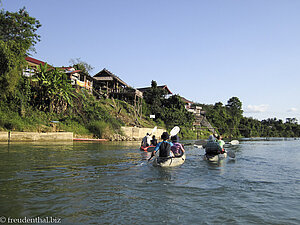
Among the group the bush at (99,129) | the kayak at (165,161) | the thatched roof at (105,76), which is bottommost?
the kayak at (165,161)

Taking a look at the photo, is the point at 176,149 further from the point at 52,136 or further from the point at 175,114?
the point at 175,114

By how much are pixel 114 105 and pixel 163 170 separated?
31331mm

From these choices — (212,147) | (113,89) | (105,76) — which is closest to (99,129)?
(113,89)

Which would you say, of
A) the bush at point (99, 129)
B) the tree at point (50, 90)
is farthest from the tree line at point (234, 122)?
the tree at point (50, 90)

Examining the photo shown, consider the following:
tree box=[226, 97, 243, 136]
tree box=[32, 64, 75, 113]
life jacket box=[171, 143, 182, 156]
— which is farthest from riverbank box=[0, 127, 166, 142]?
tree box=[226, 97, 243, 136]

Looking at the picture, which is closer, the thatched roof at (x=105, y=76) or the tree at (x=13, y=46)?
the tree at (x=13, y=46)

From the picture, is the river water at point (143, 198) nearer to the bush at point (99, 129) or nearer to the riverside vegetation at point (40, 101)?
the riverside vegetation at point (40, 101)

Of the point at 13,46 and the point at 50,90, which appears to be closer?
the point at 13,46

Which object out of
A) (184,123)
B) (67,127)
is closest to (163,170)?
(67,127)

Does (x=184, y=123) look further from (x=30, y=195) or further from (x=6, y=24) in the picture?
(x=30, y=195)

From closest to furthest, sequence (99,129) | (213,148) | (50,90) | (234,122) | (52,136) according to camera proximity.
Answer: (213,148) < (52,136) < (50,90) < (99,129) < (234,122)

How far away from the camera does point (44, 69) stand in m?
28.9

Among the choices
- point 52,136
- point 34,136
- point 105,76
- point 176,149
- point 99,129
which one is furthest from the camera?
point 105,76

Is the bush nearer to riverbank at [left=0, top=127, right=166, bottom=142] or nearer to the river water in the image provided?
riverbank at [left=0, top=127, right=166, bottom=142]
